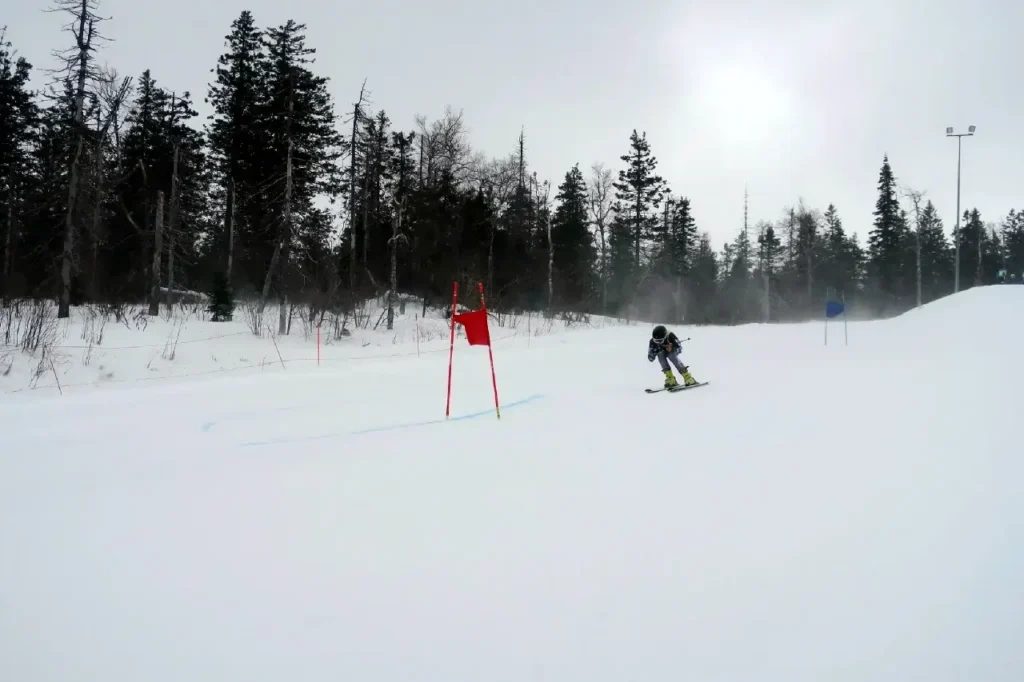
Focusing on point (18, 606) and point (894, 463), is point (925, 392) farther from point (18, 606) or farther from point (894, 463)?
point (18, 606)

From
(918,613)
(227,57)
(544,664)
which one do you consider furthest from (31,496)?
(227,57)

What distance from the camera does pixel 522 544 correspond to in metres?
3.84

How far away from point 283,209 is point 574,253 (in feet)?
93.7

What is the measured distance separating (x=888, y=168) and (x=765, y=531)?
6955 centimetres

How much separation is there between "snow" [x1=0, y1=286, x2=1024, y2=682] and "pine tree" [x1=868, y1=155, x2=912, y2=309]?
6177cm

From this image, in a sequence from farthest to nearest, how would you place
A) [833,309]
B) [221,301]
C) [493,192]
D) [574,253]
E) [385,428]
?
[574,253]
[493,192]
[221,301]
[833,309]
[385,428]

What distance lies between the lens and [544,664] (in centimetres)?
263

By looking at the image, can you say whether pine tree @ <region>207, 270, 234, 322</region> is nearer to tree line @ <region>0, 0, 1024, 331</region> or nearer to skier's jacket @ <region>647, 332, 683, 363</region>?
tree line @ <region>0, 0, 1024, 331</region>

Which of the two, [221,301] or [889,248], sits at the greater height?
[889,248]

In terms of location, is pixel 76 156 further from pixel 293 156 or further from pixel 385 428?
pixel 385 428

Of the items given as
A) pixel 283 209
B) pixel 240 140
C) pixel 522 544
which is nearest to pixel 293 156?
pixel 283 209

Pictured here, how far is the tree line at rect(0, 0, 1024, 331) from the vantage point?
75.2 ft

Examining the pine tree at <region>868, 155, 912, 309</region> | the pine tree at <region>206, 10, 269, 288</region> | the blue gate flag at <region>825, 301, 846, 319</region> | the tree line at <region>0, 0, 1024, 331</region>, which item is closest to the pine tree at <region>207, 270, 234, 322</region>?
the tree line at <region>0, 0, 1024, 331</region>

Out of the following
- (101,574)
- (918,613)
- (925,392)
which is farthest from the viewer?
(925,392)
